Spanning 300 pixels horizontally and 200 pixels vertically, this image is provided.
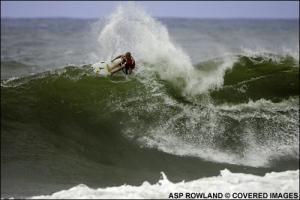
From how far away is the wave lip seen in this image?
5938 mm

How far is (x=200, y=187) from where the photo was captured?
6434mm

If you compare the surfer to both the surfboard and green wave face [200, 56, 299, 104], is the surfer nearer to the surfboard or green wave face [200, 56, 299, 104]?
the surfboard

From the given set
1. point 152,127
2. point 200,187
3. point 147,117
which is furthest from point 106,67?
point 200,187

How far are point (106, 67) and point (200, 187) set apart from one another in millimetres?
6920

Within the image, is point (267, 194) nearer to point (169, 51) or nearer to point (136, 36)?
point (169, 51)

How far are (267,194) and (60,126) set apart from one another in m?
5.31

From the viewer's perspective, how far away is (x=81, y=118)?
10.1 metres

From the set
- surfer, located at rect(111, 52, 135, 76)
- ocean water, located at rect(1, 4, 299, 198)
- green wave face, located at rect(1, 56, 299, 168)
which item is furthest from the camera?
surfer, located at rect(111, 52, 135, 76)

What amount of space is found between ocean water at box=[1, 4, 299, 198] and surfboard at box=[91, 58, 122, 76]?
259mm

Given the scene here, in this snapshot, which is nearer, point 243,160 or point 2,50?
point 243,160

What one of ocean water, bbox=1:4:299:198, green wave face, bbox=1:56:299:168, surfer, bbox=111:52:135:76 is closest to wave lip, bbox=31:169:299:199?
ocean water, bbox=1:4:299:198

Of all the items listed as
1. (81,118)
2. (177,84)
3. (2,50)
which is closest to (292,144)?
(177,84)

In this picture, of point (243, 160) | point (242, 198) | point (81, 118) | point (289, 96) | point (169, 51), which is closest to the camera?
point (242, 198)

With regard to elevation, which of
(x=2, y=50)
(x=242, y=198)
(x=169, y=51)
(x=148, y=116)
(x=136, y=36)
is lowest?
(x=242, y=198)
